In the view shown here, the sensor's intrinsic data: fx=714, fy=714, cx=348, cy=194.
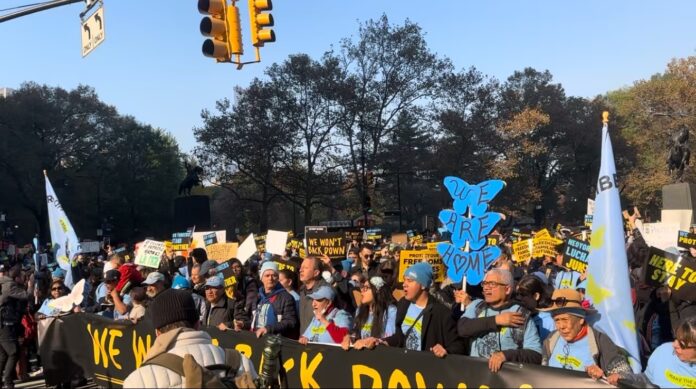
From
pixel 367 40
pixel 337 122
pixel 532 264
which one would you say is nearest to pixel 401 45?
pixel 367 40

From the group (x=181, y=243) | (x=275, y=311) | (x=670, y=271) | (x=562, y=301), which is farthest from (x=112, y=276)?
(x=181, y=243)

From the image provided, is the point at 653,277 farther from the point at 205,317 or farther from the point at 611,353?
the point at 205,317

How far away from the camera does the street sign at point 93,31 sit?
10.2 meters

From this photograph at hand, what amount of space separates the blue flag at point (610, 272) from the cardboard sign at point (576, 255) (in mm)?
3412

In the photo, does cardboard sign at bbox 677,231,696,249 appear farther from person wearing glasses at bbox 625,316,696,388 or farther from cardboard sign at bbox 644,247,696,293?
person wearing glasses at bbox 625,316,696,388

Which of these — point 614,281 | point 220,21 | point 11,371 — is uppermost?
point 220,21

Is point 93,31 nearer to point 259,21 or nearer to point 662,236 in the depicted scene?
point 259,21

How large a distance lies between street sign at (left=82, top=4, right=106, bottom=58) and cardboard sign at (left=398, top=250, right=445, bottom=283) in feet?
17.7

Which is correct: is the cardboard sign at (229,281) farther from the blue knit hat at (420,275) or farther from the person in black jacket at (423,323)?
the blue knit hat at (420,275)

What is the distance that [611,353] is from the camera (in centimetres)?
442

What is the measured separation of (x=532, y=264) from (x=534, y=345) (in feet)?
29.4

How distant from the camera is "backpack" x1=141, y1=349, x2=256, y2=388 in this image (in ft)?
9.62

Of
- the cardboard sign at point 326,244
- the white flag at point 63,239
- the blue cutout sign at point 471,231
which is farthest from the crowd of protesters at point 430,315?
the cardboard sign at point 326,244

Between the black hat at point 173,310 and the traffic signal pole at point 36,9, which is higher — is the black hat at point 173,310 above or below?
below
